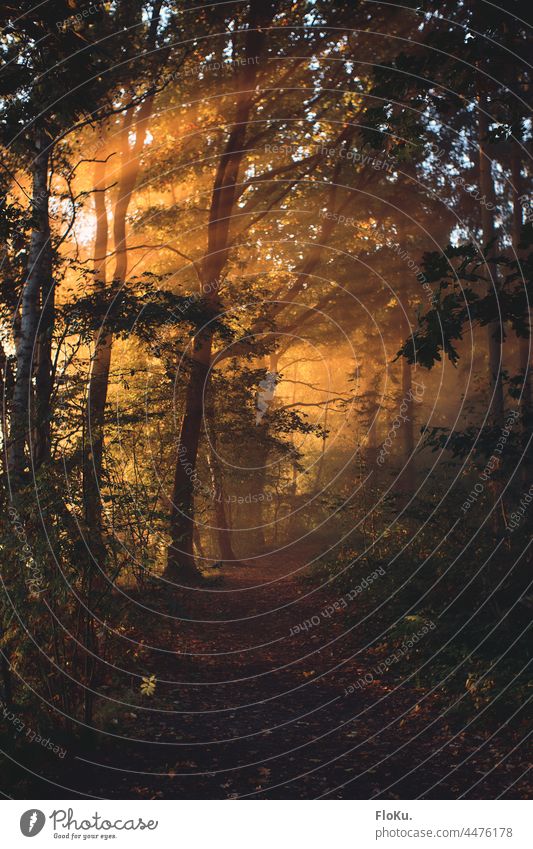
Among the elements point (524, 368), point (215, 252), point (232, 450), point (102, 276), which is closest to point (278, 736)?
point (524, 368)

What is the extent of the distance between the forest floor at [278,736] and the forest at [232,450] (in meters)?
0.04

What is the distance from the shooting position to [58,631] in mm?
6824

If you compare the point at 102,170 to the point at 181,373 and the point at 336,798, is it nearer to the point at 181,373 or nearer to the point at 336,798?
the point at 181,373

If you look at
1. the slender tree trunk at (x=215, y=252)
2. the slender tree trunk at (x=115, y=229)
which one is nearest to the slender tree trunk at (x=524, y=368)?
the slender tree trunk at (x=115, y=229)

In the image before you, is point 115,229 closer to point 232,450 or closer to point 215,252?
point 215,252

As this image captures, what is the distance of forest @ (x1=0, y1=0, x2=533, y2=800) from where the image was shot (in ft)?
21.4

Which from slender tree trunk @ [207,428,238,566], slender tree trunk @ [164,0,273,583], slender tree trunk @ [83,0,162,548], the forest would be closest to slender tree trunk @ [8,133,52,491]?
the forest

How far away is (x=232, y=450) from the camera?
24.7 metres

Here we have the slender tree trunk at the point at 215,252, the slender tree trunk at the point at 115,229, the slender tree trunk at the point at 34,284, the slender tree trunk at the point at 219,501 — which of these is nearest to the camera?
the slender tree trunk at the point at 34,284

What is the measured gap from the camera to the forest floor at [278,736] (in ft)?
20.4

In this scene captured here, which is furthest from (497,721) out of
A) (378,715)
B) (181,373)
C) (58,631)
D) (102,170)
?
(102,170)

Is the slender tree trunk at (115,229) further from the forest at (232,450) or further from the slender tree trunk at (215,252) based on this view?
the slender tree trunk at (215,252)

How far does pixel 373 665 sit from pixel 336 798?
4015 millimetres

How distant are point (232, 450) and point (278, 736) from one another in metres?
17.2
